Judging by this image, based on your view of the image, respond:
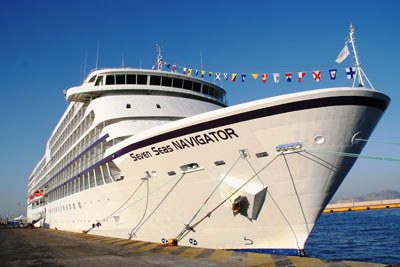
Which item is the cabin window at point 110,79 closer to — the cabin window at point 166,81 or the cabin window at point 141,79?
the cabin window at point 141,79

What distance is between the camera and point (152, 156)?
1120cm

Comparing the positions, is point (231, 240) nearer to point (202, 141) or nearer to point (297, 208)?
Result: point (297, 208)

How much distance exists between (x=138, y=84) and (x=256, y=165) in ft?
32.6

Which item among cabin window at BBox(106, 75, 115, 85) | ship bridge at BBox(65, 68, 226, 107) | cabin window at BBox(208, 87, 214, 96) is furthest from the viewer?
cabin window at BBox(208, 87, 214, 96)

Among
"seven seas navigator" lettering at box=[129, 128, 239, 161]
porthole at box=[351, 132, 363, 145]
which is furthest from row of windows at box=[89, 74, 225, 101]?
porthole at box=[351, 132, 363, 145]

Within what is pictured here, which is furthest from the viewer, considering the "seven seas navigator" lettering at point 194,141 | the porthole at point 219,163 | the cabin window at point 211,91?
the cabin window at point 211,91

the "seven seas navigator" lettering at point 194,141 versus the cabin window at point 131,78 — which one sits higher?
the cabin window at point 131,78

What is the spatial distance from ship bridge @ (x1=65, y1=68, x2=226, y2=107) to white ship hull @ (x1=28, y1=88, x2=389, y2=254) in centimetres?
602

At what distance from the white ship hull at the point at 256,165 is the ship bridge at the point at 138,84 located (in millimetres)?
6016

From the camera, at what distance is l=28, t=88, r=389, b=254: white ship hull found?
862cm

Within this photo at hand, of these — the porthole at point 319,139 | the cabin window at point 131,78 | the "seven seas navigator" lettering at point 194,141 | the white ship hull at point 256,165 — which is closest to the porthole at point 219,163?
the white ship hull at point 256,165

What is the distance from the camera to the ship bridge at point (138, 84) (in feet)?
54.9

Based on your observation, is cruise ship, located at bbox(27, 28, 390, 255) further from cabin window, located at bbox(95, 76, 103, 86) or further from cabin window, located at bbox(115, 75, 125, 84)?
cabin window, located at bbox(95, 76, 103, 86)

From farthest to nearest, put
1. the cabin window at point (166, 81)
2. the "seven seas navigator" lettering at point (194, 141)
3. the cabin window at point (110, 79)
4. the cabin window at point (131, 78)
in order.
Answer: the cabin window at point (166, 81) < the cabin window at point (110, 79) < the cabin window at point (131, 78) < the "seven seas navigator" lettering at point (194, 141)
